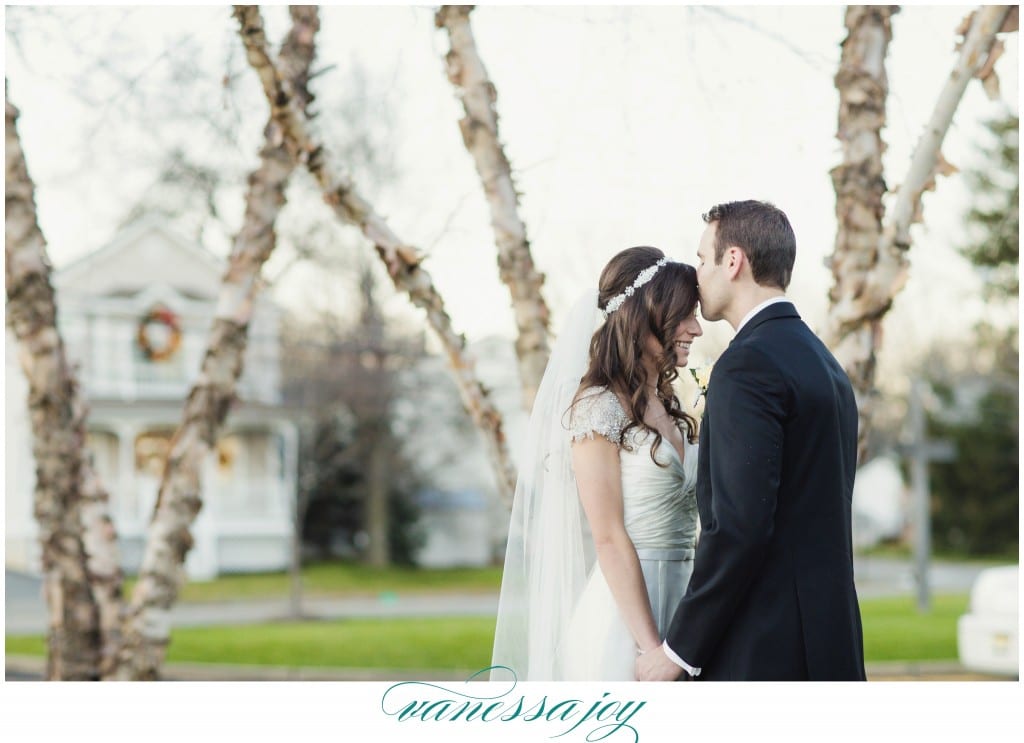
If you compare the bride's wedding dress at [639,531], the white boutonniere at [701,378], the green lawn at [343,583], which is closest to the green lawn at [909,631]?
the white boutonniere at [701,378]

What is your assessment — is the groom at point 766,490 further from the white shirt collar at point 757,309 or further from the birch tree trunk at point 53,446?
the birch tree trunk at point 53,446

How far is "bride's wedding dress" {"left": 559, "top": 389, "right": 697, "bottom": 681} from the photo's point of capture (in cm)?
318

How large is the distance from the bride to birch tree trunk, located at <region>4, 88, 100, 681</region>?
2.69 meters

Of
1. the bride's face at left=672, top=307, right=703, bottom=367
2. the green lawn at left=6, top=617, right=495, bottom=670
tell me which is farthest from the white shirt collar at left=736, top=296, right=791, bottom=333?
the green lawn at left=6, top=617, right=495, bottom=670

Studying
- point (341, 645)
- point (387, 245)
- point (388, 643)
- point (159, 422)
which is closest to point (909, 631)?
point (388, 643)

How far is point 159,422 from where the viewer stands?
2819 centimetres

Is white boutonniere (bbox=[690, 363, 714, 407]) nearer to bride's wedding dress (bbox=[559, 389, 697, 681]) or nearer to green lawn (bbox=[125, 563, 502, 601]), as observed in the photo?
bride's wedding dress (bbox=[559, 389, 697, 681])

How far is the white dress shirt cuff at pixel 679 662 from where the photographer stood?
2941 millimetres

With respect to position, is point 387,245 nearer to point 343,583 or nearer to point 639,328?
point 639,328

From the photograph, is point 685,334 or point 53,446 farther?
point 53,446

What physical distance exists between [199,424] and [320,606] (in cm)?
1729

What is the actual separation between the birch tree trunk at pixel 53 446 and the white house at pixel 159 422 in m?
19.7

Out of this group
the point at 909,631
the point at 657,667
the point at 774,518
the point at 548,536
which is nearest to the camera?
the point at 774,518
